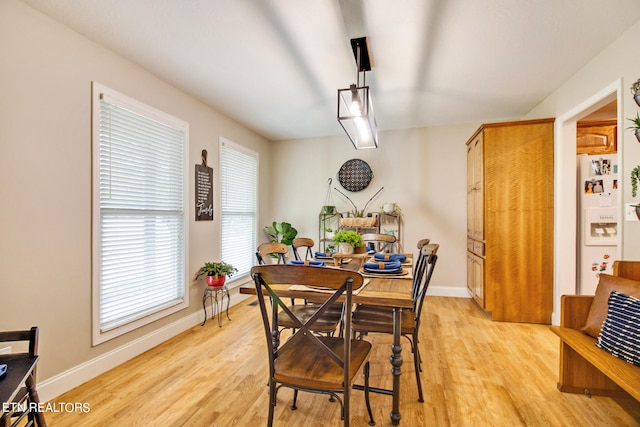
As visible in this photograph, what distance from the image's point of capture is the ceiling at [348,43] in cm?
197

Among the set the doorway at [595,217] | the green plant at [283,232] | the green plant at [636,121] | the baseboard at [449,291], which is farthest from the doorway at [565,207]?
the green plant at [283,232]

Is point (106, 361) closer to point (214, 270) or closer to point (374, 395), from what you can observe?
point (214, 270)

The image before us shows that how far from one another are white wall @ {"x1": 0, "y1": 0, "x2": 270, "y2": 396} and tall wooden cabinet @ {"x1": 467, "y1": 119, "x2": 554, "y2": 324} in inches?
147

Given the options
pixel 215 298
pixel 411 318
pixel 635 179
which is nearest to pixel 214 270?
pixel 215 298

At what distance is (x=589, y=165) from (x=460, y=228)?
1.68 metres

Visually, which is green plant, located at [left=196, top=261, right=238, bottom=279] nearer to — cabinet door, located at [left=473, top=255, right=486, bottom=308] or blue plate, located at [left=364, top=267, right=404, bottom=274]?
blue plate, located at [left=364, top=267, right=404, bottom=274]

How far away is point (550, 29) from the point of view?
2199 millimetres

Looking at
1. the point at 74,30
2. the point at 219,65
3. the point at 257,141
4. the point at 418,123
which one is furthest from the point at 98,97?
the point at 418,123

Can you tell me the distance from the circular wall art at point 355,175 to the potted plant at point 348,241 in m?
2.34

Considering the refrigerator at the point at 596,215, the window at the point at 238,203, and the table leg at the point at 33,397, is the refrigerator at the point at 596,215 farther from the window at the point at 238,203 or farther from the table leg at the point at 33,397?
the table leg at the point at 33,397

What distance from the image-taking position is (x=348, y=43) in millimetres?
2383

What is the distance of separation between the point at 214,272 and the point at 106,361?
49.8 inches

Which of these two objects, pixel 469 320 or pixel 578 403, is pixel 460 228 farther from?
pixel 578 403

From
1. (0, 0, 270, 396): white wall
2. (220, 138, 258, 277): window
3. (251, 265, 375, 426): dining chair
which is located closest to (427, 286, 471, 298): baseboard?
(220, 138, 258, 277): window
